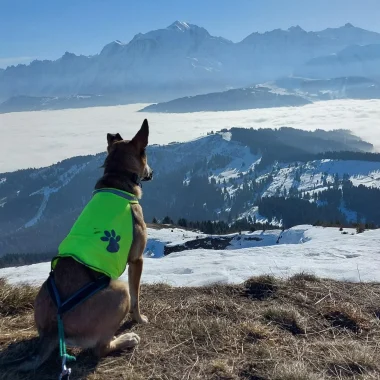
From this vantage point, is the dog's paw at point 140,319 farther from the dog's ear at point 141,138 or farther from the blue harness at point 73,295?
the dog's ear at point 141,138

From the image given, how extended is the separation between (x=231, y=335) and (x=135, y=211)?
2317mm

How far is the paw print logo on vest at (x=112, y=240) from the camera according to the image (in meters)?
5.30

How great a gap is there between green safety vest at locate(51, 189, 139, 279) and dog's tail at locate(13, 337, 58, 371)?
896 millimetres

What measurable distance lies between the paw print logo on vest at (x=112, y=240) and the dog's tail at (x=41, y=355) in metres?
1.26

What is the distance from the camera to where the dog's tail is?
15.5 feet

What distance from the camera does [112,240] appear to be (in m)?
5.38

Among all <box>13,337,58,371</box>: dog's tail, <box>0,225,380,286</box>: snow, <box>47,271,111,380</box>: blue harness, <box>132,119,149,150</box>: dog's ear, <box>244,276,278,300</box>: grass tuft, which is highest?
<box>132,119,149,150</box>: dog's ear

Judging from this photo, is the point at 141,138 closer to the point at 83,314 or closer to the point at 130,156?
the point at 130,156

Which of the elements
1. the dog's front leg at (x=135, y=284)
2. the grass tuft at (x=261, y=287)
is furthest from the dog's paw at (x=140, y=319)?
the grass tuft at (x=261, y=287)

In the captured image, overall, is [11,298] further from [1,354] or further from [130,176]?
[130,176]

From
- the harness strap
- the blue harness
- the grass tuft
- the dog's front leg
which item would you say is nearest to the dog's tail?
the blue harness

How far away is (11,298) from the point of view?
22.8 feet

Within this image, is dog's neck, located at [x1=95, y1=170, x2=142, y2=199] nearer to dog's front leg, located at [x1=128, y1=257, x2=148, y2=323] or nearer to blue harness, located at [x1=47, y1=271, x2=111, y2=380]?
dog's front leg, located at [x1=128, y1=257, x2=148, y2=323]

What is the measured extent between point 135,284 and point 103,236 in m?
1.43
